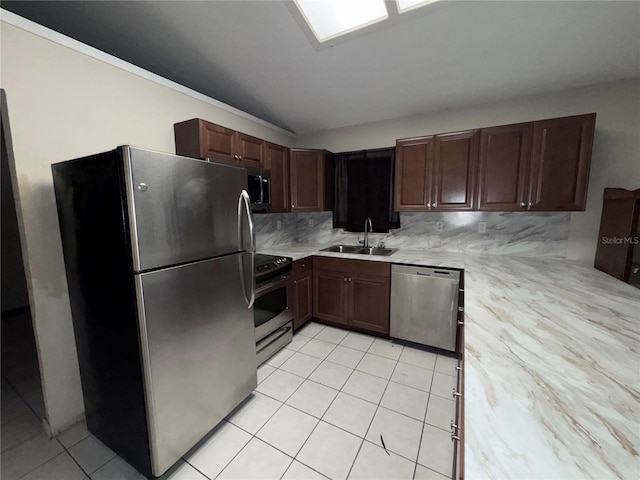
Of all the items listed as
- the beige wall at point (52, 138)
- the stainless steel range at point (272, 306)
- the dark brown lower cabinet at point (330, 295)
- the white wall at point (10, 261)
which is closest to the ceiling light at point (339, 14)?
the beige wall at point (52, 138)

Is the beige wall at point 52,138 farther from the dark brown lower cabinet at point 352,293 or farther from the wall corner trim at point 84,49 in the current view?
the dark brown lower cabinet at point 352,293

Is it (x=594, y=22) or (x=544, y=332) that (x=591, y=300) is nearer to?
(x=544, y=332)

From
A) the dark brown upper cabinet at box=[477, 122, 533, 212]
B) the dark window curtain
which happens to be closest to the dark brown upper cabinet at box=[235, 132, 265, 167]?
the dark window curtain

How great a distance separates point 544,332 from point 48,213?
106 inches

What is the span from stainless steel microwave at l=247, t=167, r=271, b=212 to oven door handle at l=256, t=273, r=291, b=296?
0.70 m

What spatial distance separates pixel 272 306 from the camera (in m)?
2.31

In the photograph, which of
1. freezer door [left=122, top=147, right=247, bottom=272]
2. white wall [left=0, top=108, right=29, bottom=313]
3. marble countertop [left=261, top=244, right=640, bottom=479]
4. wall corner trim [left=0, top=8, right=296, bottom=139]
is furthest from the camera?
white wall [left=0, top=108, right=29, bottom=313]

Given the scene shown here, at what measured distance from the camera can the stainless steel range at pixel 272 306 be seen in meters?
2.14

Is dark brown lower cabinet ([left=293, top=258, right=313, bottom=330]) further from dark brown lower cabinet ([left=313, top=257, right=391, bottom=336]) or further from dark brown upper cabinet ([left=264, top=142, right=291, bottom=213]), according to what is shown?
dark brown upper cabinet ([left=264, top=142, right=291, bottom=213])

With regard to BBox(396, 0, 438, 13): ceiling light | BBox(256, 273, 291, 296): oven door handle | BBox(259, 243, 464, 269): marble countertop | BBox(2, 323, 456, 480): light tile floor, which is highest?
BBox(396, 0, 438, 13): ceiling light

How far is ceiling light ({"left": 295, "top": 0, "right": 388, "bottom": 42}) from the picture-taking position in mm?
1665

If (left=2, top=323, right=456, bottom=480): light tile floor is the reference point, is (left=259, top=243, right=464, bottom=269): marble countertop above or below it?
above

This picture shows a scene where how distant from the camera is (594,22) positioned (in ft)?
5.23

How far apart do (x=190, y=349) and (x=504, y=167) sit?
2.86 metres
